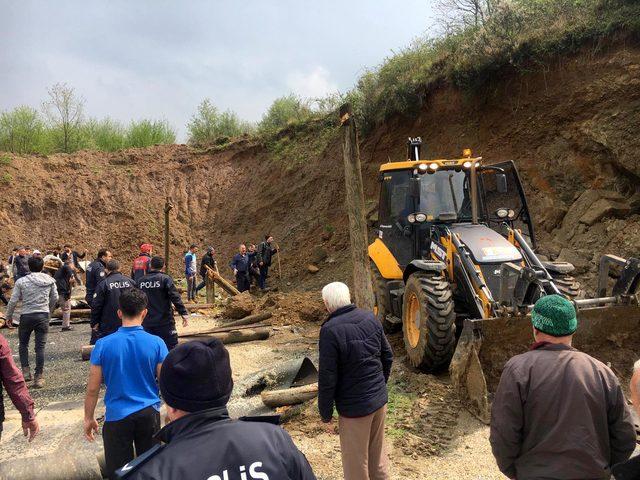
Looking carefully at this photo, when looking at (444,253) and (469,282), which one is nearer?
(469,282)

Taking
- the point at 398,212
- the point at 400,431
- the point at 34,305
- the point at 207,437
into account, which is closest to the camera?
the point at 207,437

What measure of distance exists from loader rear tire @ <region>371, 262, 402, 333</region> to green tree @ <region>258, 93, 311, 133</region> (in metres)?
16.1

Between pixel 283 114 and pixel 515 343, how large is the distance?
23070mm

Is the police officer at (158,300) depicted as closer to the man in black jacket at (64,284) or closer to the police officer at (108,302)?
the police officer at (108,302)

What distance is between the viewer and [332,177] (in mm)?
20344

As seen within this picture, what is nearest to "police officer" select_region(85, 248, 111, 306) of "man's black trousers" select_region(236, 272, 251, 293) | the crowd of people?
the crowd of people

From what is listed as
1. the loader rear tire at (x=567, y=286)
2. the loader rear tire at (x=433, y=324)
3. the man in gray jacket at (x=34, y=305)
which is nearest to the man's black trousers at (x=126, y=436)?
the loader rear tire at (x=433, y=324)

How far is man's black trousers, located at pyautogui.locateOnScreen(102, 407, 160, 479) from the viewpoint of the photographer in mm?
3639

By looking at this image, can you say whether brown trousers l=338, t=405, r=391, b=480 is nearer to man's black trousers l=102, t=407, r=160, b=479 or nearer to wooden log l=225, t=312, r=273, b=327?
man's black trousers l=102, t=407, r=160, b=479

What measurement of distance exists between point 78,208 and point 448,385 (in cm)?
2269

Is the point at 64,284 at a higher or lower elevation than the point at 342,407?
higher

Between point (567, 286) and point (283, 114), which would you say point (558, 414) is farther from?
point (283, 114)

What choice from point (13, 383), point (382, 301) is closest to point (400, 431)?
point (382, 301)

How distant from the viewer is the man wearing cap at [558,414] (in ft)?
8.03
